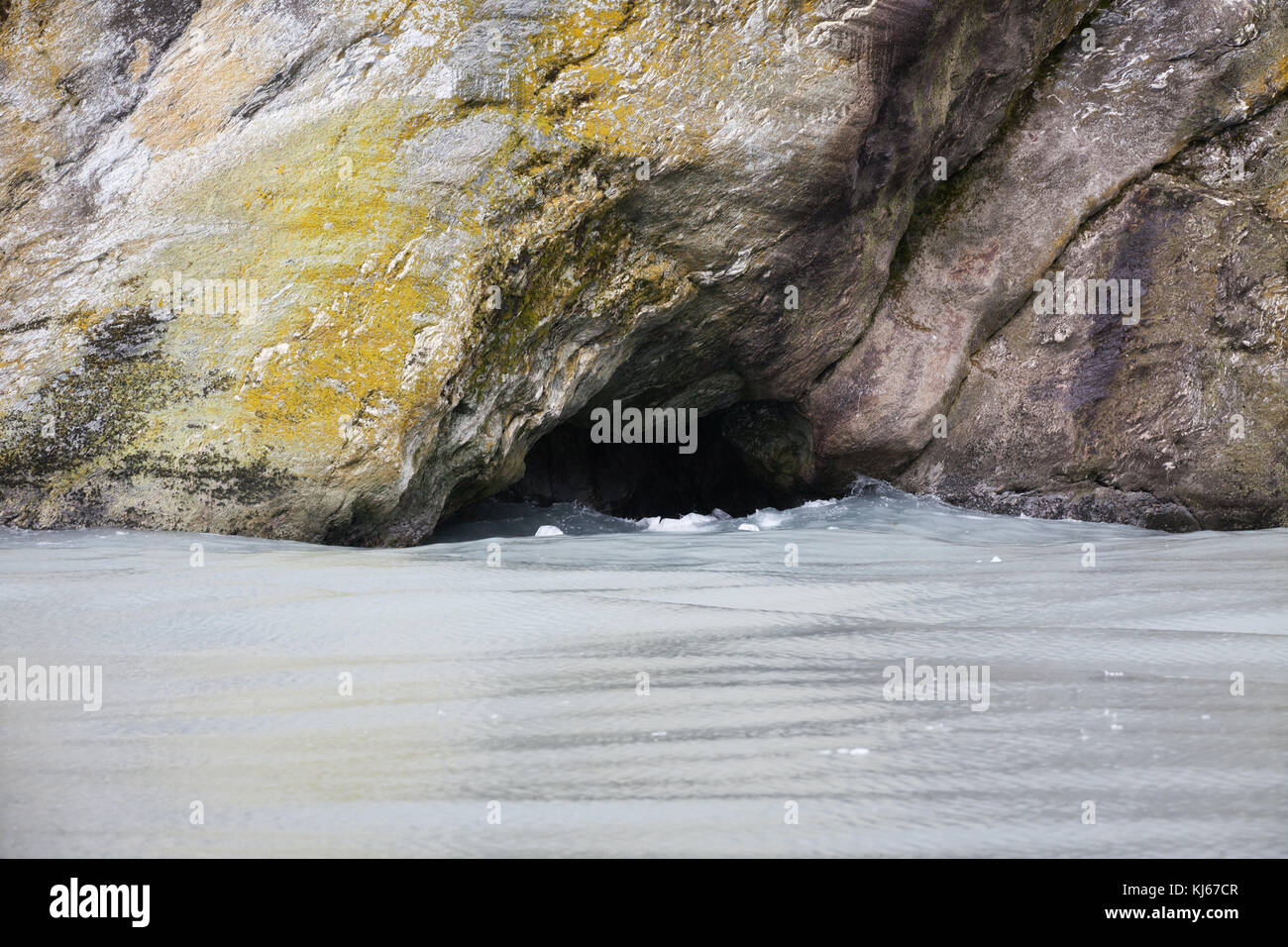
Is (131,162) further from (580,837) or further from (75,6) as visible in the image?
(580,837)

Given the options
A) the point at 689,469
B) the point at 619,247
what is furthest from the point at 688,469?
the point at 619,247

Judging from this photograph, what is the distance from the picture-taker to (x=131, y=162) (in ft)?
11.1

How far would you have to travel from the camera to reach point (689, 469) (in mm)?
5648

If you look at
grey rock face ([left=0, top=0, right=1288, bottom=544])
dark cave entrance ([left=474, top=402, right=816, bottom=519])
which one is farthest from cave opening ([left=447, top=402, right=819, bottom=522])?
grey rock face ([left=0, top=0, right=1288, bottom=544])

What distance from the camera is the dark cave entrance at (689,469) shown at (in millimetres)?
4945

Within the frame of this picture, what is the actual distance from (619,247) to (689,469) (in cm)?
212

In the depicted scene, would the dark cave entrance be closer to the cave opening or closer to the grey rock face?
the cave opening

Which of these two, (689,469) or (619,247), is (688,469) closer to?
(689,469)

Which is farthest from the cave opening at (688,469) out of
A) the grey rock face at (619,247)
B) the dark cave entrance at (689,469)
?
the grey rock face at (619,247)

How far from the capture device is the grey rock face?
315 cm

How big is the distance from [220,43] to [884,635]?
3.11m

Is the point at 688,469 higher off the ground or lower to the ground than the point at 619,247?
lower

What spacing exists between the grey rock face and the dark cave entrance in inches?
8.9

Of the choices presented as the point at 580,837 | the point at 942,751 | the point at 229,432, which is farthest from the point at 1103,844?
the point at 229,432
